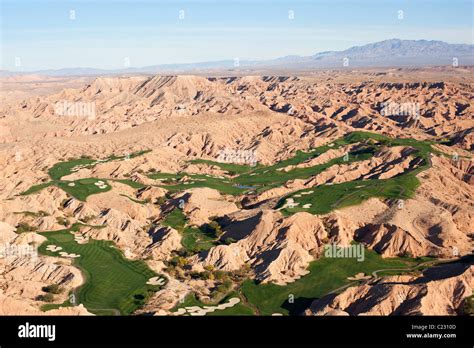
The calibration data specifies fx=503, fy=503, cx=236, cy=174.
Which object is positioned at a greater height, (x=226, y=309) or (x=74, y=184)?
(x=74, y=184)

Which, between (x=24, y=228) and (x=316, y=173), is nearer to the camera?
(x=24, y=228)

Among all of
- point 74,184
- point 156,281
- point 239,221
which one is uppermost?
point 74,184

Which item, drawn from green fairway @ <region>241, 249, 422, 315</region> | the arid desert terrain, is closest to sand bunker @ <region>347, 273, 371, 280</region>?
the arid desert terrain

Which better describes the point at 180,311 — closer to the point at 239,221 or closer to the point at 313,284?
the point at 313,284

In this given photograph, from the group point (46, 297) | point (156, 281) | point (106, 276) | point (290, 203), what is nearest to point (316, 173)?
point (290, 203)

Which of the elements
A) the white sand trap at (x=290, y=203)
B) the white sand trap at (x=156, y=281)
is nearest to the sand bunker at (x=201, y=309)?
the white sand trap at (x=156, y=281)

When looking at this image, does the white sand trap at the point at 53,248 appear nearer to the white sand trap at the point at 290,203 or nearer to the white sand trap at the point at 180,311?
the white sand trap at the point at 180,311
